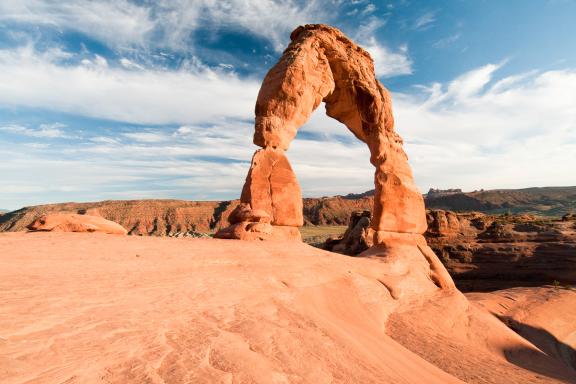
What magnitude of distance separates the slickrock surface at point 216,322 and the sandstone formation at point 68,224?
78cm

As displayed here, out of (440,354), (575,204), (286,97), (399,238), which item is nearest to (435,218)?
(399,238)

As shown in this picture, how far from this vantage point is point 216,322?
300 centimetres

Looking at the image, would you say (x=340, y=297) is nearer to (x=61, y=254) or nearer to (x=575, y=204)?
(x=61, y=254)

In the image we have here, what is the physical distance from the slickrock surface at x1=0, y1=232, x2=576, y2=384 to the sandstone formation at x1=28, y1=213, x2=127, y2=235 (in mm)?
781

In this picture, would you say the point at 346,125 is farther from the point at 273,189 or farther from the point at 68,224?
the point at 68,224

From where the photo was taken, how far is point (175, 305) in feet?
10.5

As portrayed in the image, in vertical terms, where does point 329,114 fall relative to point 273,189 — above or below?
Answer: above

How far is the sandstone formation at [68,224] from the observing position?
20.5 feet

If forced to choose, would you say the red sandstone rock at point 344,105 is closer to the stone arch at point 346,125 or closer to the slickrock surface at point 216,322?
the stone arch at point 346,125

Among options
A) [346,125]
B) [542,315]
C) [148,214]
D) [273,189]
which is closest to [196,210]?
[148,214]

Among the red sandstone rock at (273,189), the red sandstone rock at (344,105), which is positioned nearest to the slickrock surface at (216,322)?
the red sandstone rock at (273,189)

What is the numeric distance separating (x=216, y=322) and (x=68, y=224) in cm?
482

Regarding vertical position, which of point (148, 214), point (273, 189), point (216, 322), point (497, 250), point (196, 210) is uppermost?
point (273, 189)

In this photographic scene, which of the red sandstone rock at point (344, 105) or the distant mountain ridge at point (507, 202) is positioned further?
the distant mountain ridge at point (507, 202)
